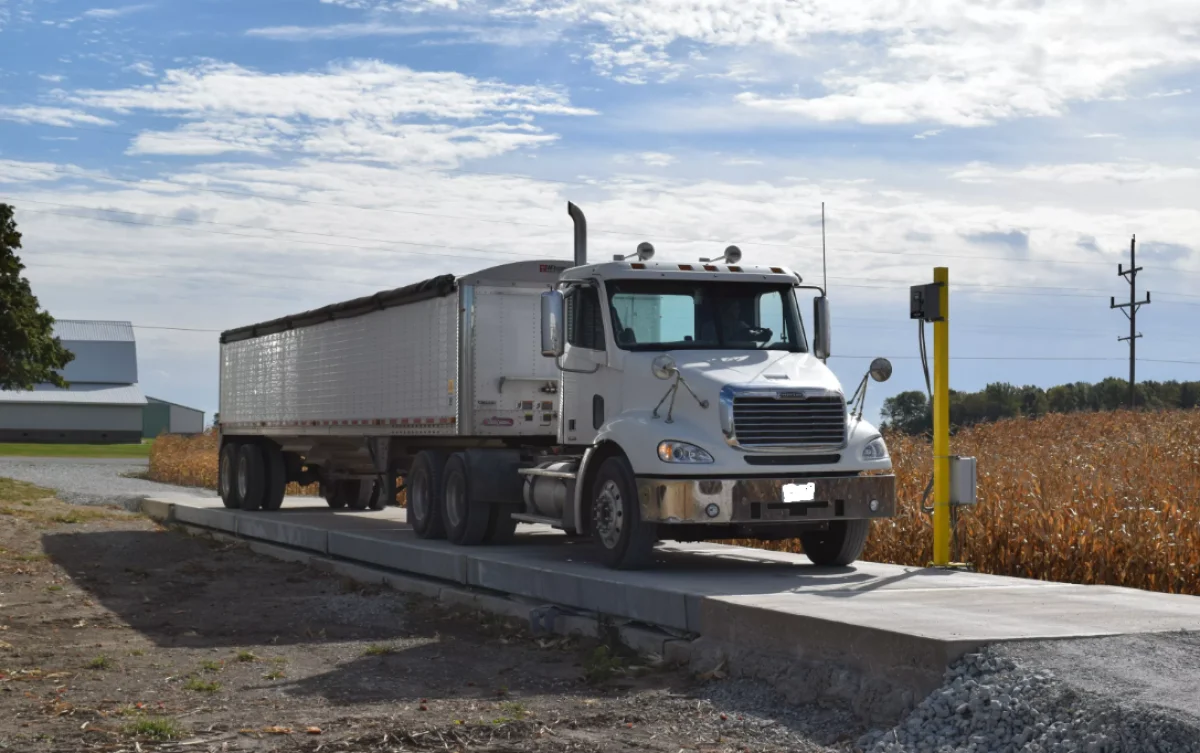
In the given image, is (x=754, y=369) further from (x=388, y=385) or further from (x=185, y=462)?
(x=185, y=462)

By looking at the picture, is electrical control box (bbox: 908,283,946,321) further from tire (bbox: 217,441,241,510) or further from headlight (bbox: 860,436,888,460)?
tire (bbox: 217,441,241,510)

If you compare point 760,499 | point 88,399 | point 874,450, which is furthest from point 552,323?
point 88,399

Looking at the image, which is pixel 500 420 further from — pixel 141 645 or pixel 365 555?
pixel 141 645

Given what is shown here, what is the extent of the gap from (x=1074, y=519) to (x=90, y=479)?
118ft

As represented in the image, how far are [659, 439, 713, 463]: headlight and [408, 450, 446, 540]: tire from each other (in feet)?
18.0

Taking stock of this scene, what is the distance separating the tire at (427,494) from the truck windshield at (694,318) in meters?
4.53

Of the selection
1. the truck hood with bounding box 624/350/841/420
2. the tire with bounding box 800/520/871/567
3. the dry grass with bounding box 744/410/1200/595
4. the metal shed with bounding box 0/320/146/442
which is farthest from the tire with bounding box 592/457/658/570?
the metal shed with bounding box 0/320/146/442

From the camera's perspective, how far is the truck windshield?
46.7 ft

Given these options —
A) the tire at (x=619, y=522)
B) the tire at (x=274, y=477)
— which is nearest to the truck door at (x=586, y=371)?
the tire at (x=619, y=522)

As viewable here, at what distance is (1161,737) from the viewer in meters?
6.84

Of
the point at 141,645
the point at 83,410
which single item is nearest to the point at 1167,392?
the point at 141,645

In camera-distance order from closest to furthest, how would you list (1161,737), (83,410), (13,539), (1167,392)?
(1161,737)
(13,539)
(1167,392)
(83,410)

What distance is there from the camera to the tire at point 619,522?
13.2 meters

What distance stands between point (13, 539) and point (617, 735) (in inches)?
651
